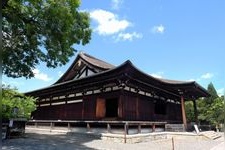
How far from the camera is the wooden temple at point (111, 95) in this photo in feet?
48.4

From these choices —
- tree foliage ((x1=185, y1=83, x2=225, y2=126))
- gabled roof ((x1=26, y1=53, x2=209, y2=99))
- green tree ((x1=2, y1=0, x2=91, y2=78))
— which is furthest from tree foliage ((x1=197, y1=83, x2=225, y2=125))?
green tree ((x1=2, y1=0, x2=91, y2=78))

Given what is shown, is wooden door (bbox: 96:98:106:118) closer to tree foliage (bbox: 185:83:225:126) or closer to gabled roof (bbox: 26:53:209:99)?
gabled roof (bbox: 26:53:209:99)

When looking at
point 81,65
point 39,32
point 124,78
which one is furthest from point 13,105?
point 81,65

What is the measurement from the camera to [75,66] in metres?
21.5

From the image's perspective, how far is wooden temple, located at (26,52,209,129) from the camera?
48.4 ft

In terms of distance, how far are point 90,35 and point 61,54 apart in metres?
A: 1.95

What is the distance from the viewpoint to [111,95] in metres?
15.3

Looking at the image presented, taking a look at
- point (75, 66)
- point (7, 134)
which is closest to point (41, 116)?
point (75, 66)

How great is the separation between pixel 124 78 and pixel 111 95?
165 cm

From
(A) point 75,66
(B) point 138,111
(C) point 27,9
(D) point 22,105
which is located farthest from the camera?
(A) point 75,66

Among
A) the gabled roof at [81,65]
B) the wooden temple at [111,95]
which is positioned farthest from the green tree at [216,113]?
the gabled roof at [81,65]

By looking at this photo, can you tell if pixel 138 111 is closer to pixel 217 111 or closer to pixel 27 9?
pixel 27 9

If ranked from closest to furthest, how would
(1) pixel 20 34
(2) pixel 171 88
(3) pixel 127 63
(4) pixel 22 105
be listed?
1. (1) pixel 20 34
2. (3) pixel 127 63
3. (4) pixel 22 105
4. (2) pixel 171 88

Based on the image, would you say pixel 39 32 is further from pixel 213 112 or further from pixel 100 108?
pixel 213 112
